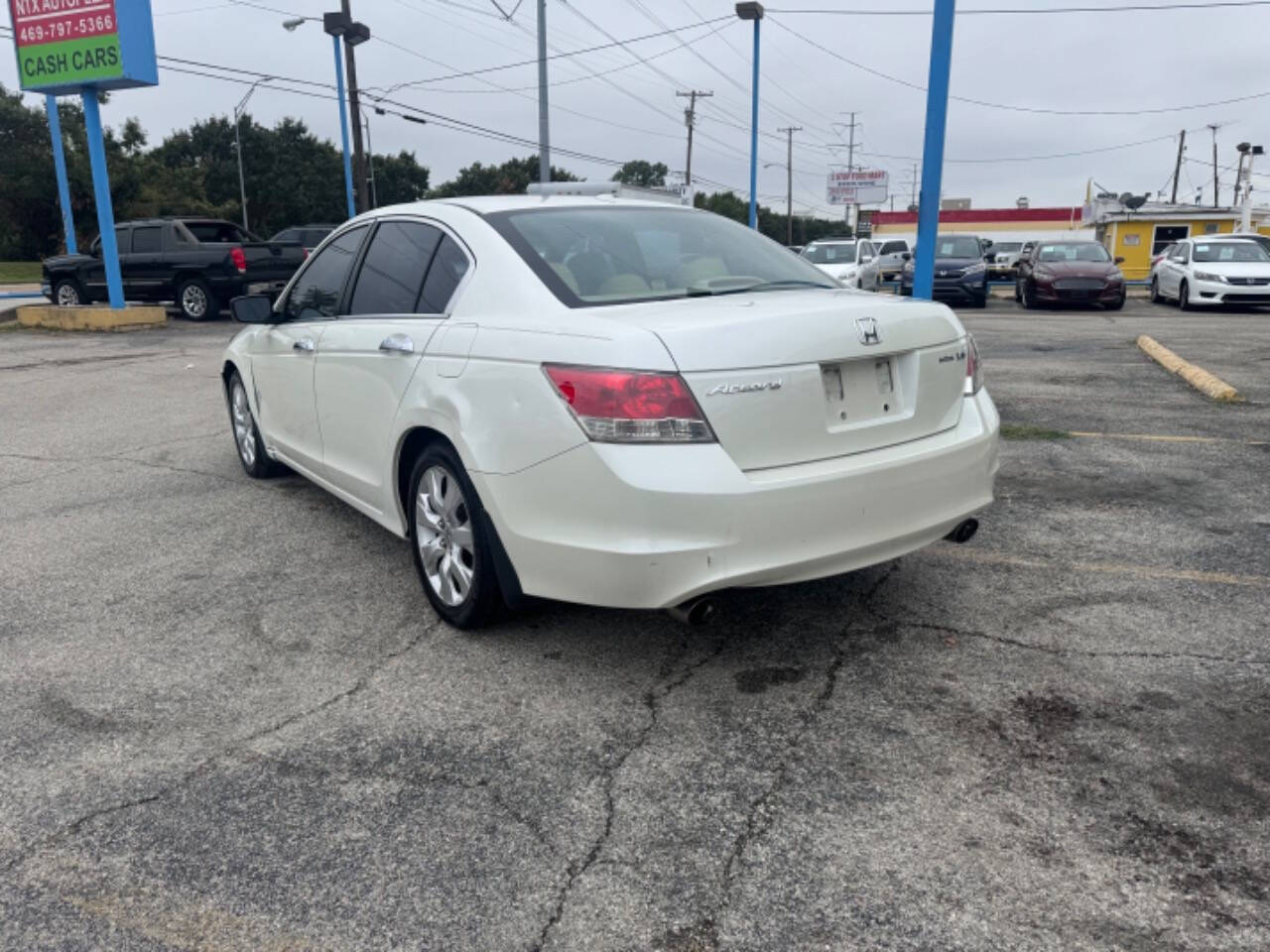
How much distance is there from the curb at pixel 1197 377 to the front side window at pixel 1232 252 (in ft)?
33.6

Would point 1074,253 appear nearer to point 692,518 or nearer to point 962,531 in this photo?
point 962,531

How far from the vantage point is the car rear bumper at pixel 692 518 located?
120 inches

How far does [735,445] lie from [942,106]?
672cm

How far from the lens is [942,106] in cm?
869

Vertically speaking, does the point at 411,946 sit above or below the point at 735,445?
below

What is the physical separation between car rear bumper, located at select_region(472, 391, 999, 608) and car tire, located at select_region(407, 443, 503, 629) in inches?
7.4

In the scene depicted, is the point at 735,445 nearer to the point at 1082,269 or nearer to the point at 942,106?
the point at 942,106

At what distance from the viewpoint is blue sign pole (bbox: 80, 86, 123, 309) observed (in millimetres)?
16844

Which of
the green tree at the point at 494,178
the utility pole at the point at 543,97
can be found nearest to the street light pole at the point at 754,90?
the utility pole at the point at 543,97

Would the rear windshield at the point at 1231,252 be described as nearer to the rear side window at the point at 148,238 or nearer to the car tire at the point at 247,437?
the rear side window at the point at 148,238

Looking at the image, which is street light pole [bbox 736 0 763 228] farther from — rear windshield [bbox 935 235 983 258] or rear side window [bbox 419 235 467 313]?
rear side window [bbox 419 235 467 313]

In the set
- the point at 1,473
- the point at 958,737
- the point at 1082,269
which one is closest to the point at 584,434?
the point at 958,737

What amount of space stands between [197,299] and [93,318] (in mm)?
1855

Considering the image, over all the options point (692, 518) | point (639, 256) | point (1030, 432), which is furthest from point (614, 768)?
point (1030, 432)
